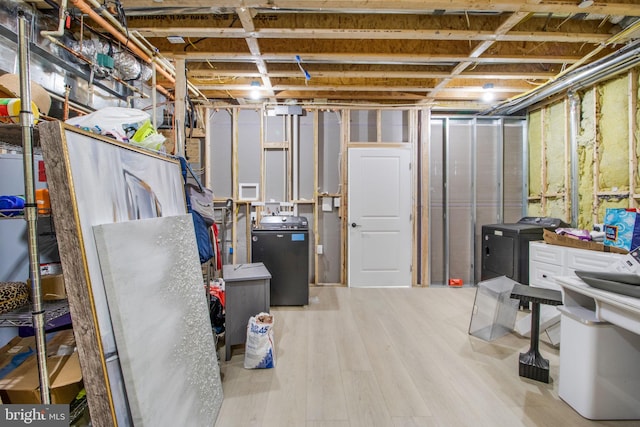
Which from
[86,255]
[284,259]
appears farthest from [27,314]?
[284,259]

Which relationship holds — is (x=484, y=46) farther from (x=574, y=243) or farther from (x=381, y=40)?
(x=574, y=243)

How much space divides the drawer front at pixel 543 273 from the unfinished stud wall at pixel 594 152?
864 millimetres

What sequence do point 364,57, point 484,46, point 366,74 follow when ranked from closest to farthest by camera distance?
point 484,46
point 364,57
point 366,74

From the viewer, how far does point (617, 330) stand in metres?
1.63

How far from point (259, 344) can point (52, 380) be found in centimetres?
116

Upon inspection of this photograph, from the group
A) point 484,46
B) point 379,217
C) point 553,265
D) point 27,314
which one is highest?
point 484,46

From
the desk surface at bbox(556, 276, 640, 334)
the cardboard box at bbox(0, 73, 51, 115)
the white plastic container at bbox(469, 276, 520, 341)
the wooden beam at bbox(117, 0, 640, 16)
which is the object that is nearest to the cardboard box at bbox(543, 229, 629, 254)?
the white plastic container at bbox(469, 276, 520, 341)

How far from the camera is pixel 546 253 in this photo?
316 cm

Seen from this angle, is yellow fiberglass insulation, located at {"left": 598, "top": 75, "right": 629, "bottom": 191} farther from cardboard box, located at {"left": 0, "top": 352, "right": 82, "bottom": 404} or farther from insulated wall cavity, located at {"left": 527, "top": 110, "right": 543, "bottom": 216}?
cardboard box, located at {"left": 0, "top": 352, "right": 82, "bottom": 404}

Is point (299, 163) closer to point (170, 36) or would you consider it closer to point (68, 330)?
point (170, 36)

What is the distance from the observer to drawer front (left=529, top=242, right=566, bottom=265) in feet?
9.85

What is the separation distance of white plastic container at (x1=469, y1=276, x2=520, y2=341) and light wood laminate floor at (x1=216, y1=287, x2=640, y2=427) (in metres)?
0.10

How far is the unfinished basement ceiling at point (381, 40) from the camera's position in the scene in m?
2.14

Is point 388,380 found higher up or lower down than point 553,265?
lower down
